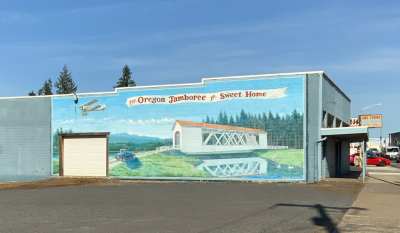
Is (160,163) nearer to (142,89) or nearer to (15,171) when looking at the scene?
(142,89)

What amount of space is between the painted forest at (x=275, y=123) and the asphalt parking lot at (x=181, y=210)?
4109 millimetres

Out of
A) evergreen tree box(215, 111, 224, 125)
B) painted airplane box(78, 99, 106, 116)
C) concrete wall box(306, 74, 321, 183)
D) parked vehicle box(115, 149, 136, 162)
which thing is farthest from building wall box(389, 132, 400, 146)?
painted airplane box(78, 99, 106, 116)

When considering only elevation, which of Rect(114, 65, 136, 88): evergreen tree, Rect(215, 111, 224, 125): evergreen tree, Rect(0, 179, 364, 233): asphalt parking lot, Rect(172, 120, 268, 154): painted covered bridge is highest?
Rect(114, 65, 136, 88): evergreen tree

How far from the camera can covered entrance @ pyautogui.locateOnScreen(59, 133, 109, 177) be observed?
25.9 metres

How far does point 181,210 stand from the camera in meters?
12.6

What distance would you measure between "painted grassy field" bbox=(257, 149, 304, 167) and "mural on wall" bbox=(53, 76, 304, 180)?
0.05m

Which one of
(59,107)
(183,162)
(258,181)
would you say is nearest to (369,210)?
(258,181)

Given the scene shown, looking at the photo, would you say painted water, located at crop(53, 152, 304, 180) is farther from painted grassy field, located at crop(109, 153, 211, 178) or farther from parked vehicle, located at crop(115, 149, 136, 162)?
parked vehicle, located at crop(115, 149, 136, 162)

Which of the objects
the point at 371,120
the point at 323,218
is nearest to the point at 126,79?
the point at 371,120

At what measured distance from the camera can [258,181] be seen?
22.4 metres

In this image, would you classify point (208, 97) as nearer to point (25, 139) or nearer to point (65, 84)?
point (25, 139)

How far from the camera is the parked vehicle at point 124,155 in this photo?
25.2 metres

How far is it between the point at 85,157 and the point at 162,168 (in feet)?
18.2

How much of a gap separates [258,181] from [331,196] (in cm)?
665
